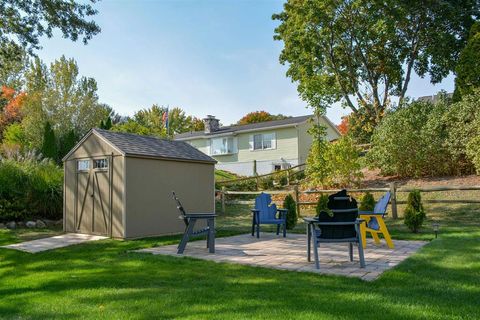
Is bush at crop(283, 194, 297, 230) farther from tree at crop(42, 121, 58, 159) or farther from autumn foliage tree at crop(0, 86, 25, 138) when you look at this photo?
autumn foliage tree at crop(0, 86, 25, 138)

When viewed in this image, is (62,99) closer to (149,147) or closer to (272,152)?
(272,152)

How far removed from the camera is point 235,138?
2867 cm

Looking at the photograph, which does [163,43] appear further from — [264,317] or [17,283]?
[264,317]

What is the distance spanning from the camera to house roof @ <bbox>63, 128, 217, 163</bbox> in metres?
9.69

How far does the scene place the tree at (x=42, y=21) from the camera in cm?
1091

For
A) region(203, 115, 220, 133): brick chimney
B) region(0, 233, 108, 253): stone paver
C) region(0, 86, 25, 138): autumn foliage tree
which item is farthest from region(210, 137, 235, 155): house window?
region(0, 233, 108, 253): stone paver

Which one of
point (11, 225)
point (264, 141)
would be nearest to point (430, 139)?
point (264, 141)

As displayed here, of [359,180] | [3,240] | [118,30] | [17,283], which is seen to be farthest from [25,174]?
[359,180]

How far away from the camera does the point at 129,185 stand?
368 inches

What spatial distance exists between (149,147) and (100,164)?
1.27m

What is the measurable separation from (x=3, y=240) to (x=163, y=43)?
297 inches

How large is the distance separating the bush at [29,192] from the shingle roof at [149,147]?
371cm

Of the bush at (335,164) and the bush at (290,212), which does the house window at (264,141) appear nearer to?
the bush at (335,164)

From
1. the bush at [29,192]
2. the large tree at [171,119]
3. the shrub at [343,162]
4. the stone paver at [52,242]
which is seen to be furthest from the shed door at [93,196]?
the large tree at [171,119]
